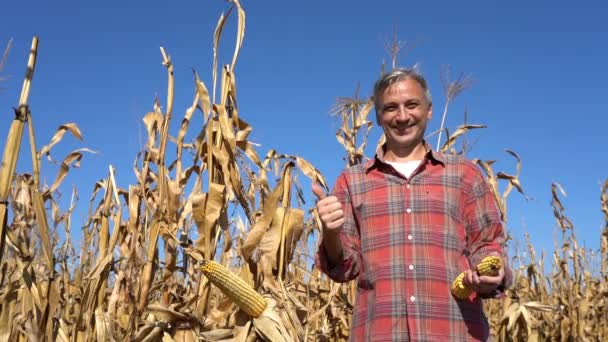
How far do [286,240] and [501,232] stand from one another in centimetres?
95

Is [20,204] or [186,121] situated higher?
[186,121]

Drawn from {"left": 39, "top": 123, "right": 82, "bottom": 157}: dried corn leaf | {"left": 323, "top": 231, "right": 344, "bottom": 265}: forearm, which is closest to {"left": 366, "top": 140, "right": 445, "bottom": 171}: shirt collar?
{"left": 323, "top": 231, "right": 344, "bottom": 265}: forearm

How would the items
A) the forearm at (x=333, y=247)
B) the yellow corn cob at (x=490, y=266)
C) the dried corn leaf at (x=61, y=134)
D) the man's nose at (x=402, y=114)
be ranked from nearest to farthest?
1. the yellow corn cob at (x=490, y=266)
2. the forearm at (x=333, y=247)
3. the man's nose at (x=402, y=114)
4. the dried corn leaf at (x=61, y=134)

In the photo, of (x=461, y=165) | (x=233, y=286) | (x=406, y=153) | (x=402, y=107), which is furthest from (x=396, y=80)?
(x=233, y=286)

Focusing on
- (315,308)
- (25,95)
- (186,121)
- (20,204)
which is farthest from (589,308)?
(25,95)

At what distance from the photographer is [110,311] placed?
3123 millimetres

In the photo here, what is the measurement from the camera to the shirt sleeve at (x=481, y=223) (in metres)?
2.52

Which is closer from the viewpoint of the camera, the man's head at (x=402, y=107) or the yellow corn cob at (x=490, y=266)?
the yellow corn cob at (x=490, y=266)

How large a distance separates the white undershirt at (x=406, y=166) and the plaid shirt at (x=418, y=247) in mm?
41

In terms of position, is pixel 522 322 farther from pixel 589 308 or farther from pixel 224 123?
pixel 224 123

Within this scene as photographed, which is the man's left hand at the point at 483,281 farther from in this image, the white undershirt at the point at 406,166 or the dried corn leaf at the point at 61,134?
the dried corn leaf at the point at 61,134

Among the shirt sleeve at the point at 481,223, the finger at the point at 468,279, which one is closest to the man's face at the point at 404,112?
the shirt sleeve at the point at 481,223

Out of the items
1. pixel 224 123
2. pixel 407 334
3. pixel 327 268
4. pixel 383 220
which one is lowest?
pixel 407 334

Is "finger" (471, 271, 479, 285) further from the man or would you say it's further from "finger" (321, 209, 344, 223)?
"finger" (321, 209, 344, 223)
